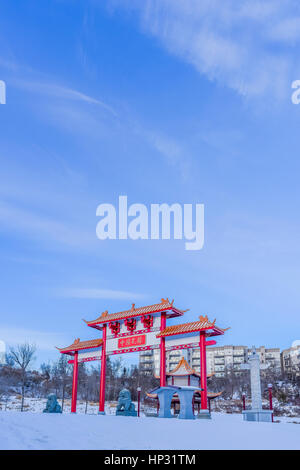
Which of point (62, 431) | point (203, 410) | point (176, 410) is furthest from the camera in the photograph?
point (176, 410)

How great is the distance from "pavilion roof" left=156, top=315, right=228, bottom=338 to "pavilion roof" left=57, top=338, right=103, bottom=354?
215 inches


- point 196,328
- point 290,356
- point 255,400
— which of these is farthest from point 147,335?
point 290,356

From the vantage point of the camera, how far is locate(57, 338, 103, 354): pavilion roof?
23.5 meters

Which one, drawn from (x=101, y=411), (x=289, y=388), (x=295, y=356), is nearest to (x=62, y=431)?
(x=101, y=411)

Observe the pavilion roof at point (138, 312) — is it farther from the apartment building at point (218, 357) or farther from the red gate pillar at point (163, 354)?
the apartment building at point (218, 357)

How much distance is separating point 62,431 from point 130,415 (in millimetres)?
9312

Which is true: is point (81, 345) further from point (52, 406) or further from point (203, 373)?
point (203, 373)

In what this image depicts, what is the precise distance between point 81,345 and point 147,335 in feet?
18.6

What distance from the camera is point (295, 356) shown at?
70.1m

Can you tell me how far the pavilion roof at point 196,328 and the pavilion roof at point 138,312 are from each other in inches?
37.9

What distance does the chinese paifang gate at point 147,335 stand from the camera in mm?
18734

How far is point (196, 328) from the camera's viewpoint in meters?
18.6

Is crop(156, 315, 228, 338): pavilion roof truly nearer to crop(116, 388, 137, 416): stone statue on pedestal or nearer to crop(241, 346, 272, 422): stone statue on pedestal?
crop(241, 346, 272, 422): stone statue on pedestal

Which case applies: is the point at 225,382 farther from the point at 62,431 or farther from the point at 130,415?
the point at 62,431
